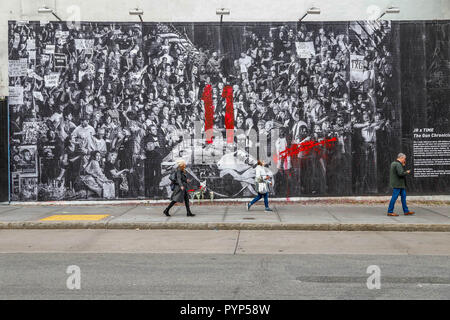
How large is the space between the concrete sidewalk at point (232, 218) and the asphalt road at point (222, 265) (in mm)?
498

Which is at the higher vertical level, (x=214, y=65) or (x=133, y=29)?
(x=133, y=29)

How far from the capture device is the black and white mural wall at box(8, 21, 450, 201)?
17484 mm

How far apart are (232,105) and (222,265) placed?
10.1 m

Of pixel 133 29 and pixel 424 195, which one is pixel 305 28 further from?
pixel 424 195

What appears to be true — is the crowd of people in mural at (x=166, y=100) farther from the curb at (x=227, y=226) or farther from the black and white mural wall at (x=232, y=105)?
the curb at (x=227, y=226)

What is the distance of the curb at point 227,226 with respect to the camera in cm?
1238

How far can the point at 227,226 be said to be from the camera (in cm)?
1274

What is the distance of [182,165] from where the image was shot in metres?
14.3

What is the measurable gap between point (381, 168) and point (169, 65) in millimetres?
Result: 8419

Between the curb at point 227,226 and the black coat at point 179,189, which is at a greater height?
the black coat at point 179,189

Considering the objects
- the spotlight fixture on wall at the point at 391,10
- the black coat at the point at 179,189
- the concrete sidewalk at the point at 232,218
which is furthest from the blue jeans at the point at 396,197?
the spotlight fixture on wall at the point at 391,10

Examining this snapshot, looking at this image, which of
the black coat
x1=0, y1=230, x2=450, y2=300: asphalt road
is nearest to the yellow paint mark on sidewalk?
x1=0, y1=230, x2=450, y2=300: asphalt road

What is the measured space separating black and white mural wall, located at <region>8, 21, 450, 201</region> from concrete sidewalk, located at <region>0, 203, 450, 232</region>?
1.49m
